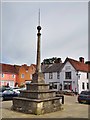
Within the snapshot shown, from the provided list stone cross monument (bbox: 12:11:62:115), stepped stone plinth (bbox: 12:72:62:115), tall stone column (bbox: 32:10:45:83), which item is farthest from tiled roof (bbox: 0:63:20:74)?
stepped stone plinth (bbox: 12:72:62:115)

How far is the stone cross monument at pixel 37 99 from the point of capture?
1295cm

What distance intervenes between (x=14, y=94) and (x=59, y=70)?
23.2m

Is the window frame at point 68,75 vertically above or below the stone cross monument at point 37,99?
above

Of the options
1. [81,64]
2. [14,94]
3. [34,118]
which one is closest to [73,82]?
[81,64]

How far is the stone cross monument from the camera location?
12953 millimetres

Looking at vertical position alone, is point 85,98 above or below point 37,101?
below

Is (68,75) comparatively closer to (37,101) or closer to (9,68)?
(9,68)

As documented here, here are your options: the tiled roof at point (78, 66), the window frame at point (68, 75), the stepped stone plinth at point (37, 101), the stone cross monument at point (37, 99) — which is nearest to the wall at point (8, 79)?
the window frame at point (68, 75)

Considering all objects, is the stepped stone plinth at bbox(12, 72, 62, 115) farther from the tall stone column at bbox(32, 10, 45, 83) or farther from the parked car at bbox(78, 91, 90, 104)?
the parked car at bbox(78, 91, 90, 104)

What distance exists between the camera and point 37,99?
43.7ft

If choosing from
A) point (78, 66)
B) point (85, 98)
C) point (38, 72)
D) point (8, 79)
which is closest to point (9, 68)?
point (8, 79)

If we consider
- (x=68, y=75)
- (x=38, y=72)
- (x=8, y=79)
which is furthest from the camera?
(x=8, y=79)

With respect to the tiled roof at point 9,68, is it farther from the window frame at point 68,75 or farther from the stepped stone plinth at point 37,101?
the stepped stone plinth at point 37,101

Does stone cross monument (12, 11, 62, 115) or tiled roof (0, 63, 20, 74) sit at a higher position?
tiled roof (0, 63, 20, 74)
